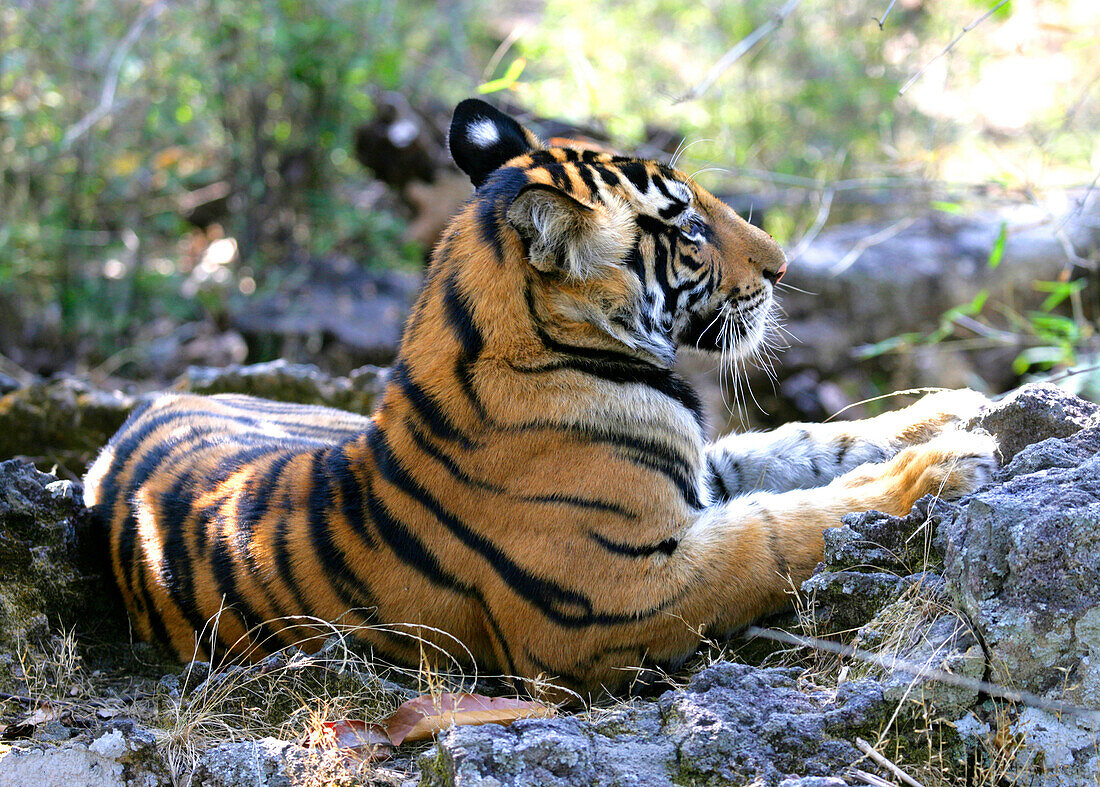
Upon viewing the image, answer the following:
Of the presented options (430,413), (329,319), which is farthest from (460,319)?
(329,319)

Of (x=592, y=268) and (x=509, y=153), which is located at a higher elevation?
(x=509, y=153)

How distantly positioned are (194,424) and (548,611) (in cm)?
166

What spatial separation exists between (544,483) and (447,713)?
0.63 metres

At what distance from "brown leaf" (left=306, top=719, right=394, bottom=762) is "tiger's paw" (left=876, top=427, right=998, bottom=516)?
143 centimetres

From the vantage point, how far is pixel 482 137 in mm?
3232

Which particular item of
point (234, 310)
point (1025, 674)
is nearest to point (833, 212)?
point (234, 310)

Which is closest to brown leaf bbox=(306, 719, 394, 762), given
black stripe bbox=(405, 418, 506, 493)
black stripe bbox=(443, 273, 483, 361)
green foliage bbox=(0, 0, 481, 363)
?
black stripe bbox=(405, 418, 506, 493)

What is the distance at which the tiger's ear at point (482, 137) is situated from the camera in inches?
127

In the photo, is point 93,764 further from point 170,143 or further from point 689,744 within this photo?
point 170,143

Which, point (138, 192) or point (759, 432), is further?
point (138, 192)

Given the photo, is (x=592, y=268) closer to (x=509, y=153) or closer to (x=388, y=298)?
(x=509, y=153)

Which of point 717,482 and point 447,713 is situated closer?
point 447,713

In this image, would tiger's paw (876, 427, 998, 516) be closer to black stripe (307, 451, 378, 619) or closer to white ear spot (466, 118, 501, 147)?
black stripe (307, 451, 378, 619)

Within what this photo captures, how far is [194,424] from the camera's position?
342cm
